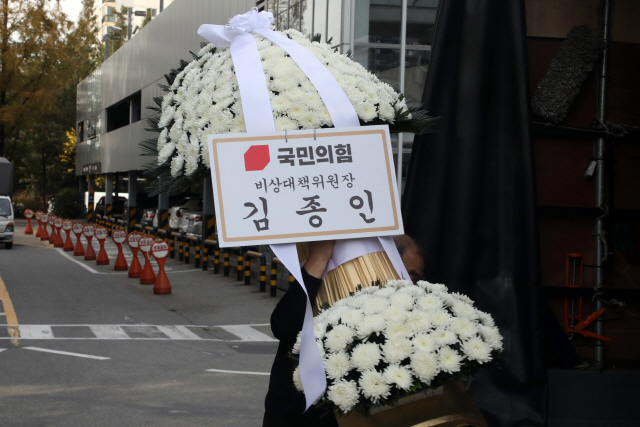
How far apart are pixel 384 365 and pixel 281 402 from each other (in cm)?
72

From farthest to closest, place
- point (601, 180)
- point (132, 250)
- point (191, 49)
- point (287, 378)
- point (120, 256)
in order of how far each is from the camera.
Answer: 1. point (191, 49)
2. point (120, 256)
3. point (132, 250)
4. point (601, 180)
5. point (287, 378)

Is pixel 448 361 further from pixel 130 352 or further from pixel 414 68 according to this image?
pixel 414 68

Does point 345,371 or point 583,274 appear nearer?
point 345,371

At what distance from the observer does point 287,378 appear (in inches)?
104

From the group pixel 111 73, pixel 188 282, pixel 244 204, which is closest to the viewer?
pixel 244 204

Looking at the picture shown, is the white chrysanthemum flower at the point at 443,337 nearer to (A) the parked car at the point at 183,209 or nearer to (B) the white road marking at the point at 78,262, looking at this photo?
(B) the white road marking at the point at 78,262

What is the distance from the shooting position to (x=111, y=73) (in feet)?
124

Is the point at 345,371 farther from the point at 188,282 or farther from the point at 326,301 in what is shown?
the point at 188,282

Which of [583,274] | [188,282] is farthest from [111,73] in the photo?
[583,274]

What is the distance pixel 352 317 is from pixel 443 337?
28 cm

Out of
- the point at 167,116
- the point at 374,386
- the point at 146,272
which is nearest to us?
the point at 374,386

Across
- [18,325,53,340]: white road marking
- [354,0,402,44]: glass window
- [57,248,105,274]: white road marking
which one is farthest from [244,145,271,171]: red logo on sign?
[57,248,105,274]: white road marking

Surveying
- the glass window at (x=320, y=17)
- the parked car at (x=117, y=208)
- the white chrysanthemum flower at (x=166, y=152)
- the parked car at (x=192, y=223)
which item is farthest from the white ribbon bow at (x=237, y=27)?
the parked car at (x=117, y=208)

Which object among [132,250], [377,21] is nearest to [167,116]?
[377,21]
